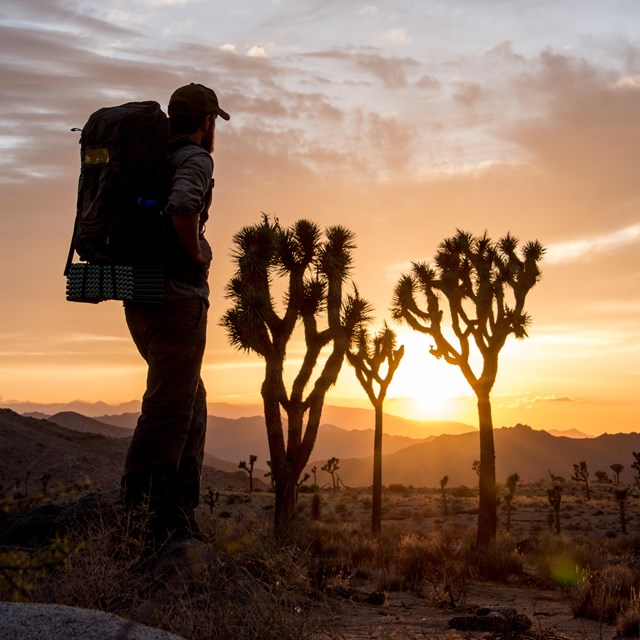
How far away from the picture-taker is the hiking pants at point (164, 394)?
4.25 m

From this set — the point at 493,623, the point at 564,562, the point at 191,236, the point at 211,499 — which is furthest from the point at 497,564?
the point at 211,499

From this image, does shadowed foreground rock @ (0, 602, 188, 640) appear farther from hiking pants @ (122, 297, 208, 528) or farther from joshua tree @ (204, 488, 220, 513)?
joshua tree @ (204, 488, 220, 513)

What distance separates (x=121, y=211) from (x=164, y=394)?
3.35 feet

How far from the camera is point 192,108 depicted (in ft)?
14.9

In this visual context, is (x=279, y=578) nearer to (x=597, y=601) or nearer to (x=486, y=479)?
(x=597, y=601)

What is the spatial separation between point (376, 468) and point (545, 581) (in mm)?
11210

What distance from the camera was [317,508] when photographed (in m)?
22.8

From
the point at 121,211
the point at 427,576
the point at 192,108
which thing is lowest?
the point at 427,576

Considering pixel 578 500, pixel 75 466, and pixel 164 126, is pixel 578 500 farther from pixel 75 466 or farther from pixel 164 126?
pixel 164 126

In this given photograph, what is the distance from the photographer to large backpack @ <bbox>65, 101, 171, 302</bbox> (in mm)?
4055

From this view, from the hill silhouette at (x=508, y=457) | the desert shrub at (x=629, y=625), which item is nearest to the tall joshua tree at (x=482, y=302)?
the desert shrub at (x=629, y=625)

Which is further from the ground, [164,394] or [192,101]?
[192,101]

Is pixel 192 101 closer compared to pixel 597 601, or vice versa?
pixel 192 101

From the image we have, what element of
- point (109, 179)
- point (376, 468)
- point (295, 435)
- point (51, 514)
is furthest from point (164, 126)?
point (376, 468)
